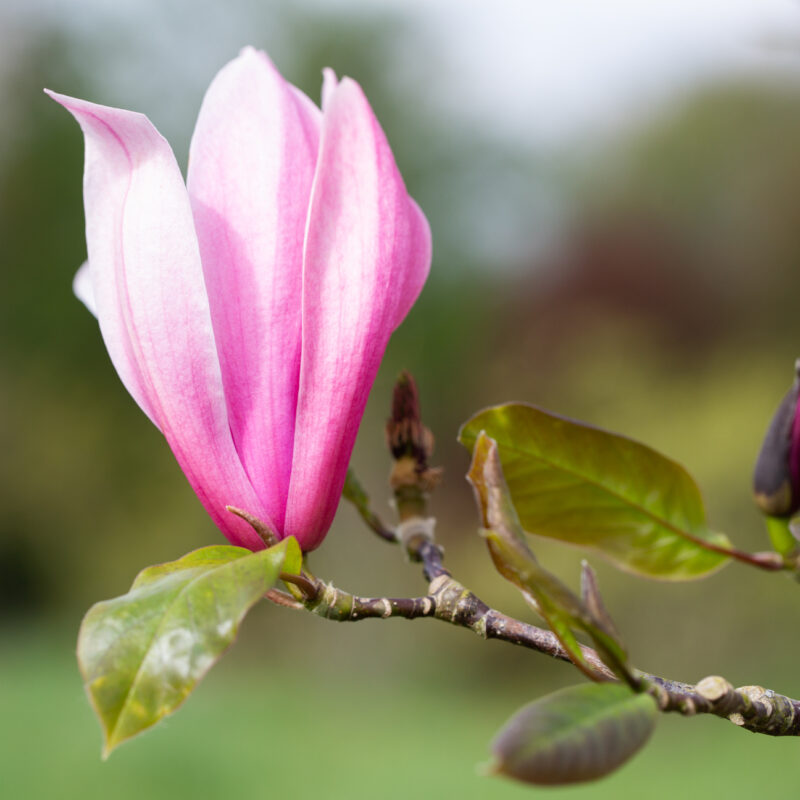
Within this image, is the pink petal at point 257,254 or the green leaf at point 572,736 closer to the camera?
the green leaf at point 572,736

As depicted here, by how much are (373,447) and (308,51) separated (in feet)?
12.3

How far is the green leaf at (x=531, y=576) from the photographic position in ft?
0.83

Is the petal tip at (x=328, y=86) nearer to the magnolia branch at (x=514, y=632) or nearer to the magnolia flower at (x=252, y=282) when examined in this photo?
the magnolia flower at (x=252, y=282)

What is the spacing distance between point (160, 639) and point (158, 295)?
0.40 feet

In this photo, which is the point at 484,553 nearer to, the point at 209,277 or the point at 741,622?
the point at 741,622

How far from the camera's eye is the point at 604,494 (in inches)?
12.1

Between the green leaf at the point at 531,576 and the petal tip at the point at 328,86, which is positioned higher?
the petal tip at the point at 328,86

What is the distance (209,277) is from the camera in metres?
0.33

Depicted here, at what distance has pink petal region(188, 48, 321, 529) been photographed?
33cm

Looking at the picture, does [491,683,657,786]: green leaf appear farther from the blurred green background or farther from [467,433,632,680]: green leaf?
the blurred green background

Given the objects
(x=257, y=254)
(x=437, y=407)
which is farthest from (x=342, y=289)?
(x=437, y=407)

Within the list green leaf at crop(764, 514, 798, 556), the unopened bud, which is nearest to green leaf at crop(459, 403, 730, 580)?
green leaf at crop(764, 514, 798, 556)

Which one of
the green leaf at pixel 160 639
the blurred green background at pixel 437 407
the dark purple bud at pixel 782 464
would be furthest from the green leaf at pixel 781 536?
the blurred green background at pixel 437 407

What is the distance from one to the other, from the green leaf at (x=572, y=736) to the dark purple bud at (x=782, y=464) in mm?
65
